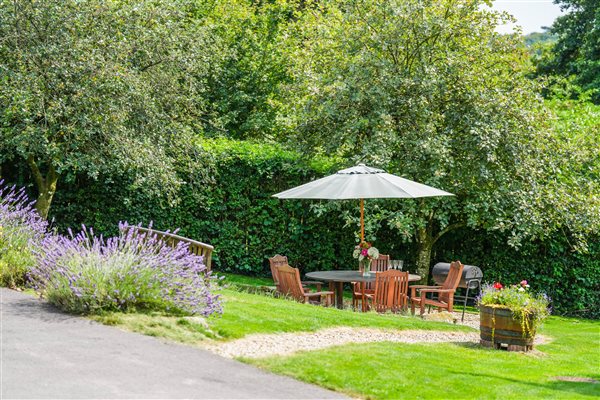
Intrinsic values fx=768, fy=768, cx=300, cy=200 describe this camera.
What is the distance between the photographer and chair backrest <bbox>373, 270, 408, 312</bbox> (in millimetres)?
13148

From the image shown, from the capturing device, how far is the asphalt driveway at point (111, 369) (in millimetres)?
6395

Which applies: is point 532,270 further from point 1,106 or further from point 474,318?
point 1,106

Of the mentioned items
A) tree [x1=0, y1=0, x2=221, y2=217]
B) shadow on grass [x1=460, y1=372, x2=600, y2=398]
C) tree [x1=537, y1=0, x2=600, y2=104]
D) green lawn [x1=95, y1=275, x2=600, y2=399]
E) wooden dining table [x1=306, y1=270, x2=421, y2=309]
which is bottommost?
shadow on grass [x1=460, y1=372, x2=600, y2=398]

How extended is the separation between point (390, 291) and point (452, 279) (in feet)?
5.09

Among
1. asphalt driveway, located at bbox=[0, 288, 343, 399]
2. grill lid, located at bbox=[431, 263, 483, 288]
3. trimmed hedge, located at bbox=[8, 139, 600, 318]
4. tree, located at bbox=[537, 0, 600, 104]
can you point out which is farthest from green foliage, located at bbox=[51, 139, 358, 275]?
tree, located at bbox=[537, 0, 600, 104]

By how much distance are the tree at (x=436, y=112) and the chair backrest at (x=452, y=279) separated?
3.56 ft

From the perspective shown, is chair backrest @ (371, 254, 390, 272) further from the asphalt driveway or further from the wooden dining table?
the asphalt driveway

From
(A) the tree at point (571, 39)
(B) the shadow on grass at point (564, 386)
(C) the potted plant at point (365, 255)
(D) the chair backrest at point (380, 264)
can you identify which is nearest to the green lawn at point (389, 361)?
(B) the shadow on grass at point (564, 386)

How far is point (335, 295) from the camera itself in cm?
1426

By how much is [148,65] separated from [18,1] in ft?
9.54

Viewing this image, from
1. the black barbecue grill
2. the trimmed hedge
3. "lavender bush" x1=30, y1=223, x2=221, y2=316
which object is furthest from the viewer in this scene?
the trimmed hedge

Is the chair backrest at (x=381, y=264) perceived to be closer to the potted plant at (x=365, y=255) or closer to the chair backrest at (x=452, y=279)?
the potted plant at (x=365, y=255)

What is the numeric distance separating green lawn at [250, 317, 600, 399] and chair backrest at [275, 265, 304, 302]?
10.6 feet

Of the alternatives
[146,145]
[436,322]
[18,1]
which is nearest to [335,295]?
[436,322]
